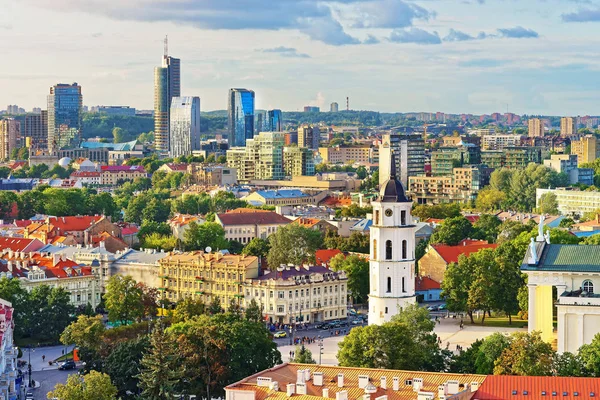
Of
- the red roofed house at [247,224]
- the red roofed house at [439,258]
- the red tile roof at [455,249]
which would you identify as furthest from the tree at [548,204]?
the red roofed house at [439,258]

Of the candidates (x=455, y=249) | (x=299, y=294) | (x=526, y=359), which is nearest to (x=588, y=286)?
(x=526, y=359)

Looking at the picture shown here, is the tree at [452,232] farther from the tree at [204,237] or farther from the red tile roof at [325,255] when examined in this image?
the tree at [204,237]

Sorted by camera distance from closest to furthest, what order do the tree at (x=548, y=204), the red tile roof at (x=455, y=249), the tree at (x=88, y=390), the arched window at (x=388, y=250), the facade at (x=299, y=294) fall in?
the tree at (x=88, y=390)
the arched window at (x=388, y=250)
the facade at (x=299, y=294)
the red tile roof at (x=455, y=249)
the tree at (x=548, y=204)

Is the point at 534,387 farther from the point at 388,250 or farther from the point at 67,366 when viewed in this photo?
the point at 67,366

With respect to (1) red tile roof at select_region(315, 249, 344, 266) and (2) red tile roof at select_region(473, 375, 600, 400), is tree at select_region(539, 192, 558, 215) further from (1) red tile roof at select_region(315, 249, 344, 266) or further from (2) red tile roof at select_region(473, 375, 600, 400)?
(2) red tile roof at select_region(473, 375, 600, 400)

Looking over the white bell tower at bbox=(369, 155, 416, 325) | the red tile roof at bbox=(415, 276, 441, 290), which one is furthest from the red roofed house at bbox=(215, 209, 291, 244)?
the white bell tower at bbox=(369, 155, 416, 325)

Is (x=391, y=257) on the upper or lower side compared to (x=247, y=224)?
upper
